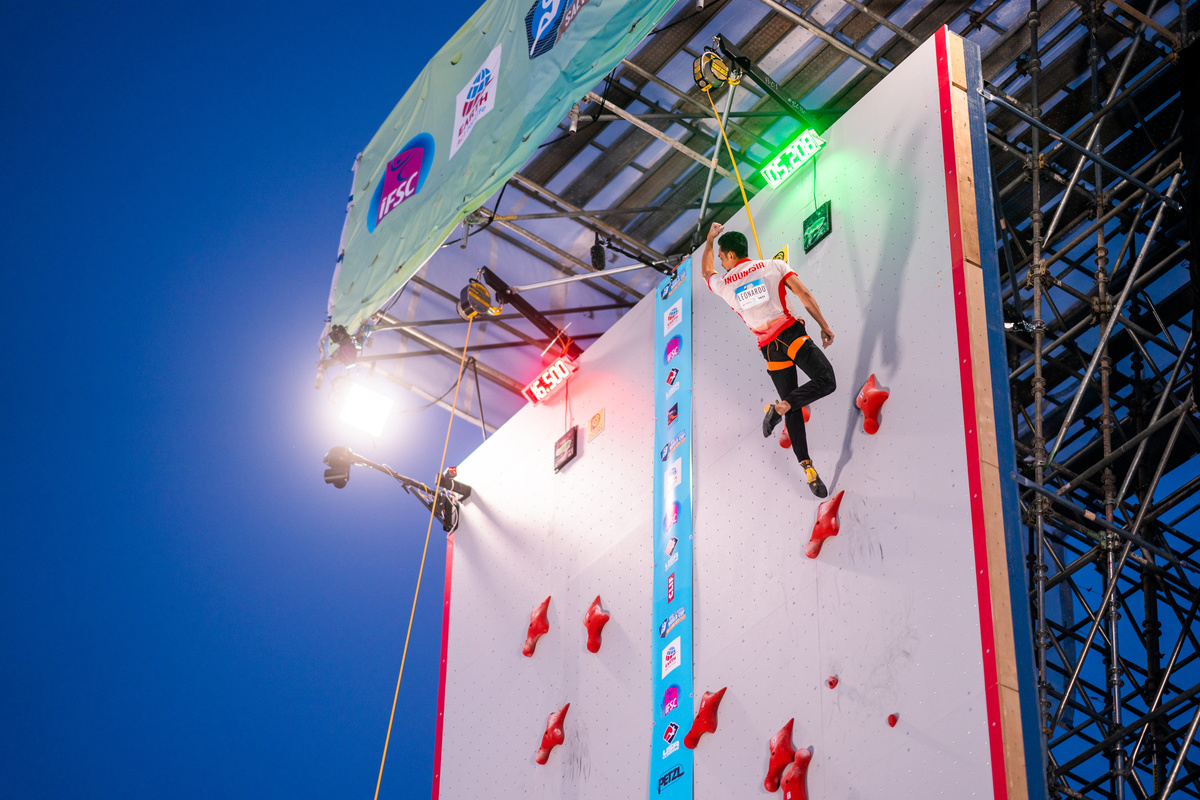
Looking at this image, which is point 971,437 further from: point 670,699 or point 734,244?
point 670,699

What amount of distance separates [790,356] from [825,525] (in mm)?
947

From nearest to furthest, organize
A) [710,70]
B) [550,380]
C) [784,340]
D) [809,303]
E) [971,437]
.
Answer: [971,437] < [809,303] < [784,340] < [710,70] < [550,380]

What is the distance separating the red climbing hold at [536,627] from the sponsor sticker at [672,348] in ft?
7.06

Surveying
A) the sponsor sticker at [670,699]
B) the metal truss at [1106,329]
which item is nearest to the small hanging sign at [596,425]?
the sponsor sticker at [670,699]

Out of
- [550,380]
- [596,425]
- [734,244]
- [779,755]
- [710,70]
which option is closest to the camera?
[779,755]

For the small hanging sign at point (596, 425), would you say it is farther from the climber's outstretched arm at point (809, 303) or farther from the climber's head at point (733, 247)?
the climber's outstretched arm at point (809, 303)

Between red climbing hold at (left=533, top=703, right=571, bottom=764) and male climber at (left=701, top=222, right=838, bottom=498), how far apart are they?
2936 millimetres

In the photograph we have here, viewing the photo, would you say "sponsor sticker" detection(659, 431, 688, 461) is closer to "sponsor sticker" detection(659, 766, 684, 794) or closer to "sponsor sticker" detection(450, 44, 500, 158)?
"sponsor sticker" detection(659, 766, 684, 794)

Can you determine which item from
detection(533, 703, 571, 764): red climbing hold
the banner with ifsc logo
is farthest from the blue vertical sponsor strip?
the banner with ifsc logo

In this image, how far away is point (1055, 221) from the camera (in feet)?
27.4

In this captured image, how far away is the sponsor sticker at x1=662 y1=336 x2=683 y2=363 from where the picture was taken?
334 inches

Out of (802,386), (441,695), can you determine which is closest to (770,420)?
(802,386)

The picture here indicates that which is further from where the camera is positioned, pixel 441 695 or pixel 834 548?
pixel 441 695

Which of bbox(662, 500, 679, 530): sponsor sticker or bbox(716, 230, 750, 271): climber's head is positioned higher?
bbox(716, 230, 750, 271): climber's head
